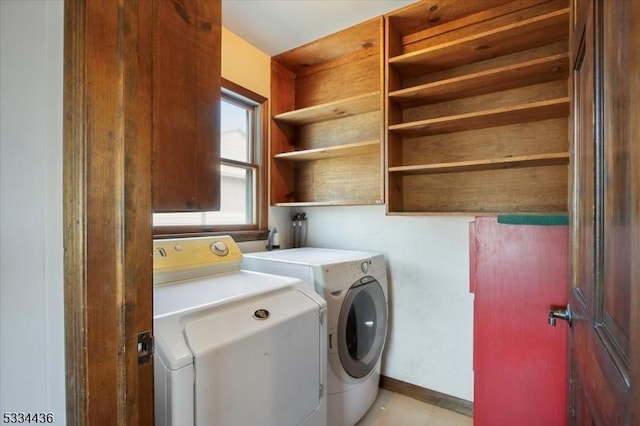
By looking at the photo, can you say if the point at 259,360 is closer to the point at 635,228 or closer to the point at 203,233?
Result: the point at 635,228

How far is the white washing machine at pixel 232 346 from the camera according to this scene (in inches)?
33.2

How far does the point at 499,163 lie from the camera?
1701 mm

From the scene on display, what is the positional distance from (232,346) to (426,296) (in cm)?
156

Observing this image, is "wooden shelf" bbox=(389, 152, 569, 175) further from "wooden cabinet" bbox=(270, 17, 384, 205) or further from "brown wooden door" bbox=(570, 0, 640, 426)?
Answer: "brown wooden door" bbox=(570, 0, 640, 426)

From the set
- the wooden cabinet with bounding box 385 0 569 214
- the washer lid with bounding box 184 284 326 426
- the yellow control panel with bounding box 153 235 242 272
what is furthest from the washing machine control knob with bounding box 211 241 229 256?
the wooden cabinet with bounding box 385 0 569 214

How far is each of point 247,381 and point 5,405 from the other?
1.87ft

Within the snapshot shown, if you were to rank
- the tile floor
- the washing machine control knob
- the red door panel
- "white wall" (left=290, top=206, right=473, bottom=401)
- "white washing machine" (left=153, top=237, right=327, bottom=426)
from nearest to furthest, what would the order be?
1. "white washing machine" (left=153, top=237, right=327, bottom=426)
2. the red door panel
3. the washing machine control knob
4. the tile floor
5. "white wall" (left=290, top=206, right=473, bottom=401)

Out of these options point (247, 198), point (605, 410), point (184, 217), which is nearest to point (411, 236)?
point (247, 198)

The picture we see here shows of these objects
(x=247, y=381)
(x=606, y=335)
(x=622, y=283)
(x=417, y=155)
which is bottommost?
(x=247, y=381)

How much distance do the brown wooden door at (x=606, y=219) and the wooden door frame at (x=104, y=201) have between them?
79cm

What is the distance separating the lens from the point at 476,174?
1.99 meters

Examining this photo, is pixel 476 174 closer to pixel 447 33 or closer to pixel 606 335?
pixel 447 33

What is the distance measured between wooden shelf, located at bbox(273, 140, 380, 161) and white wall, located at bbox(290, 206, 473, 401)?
43 centimetres

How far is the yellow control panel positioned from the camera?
140 centimetres
